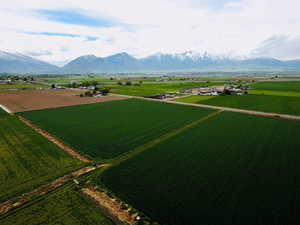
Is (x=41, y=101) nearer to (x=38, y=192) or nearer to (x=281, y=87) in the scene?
(x=38, y=192)

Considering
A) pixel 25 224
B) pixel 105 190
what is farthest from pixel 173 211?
pixel 25 224

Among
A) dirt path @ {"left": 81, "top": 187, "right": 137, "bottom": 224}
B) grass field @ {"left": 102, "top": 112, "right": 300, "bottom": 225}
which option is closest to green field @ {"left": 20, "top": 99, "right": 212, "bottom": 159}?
grass field @ {"left": 102, "top": 112, "right": 300, "bottom": 225}

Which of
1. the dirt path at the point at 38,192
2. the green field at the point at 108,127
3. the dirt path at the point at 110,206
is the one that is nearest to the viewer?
the dirt path at the point at 110,206

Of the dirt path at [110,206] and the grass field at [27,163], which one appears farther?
the grass field at [27,163]

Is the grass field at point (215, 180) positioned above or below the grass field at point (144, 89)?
below

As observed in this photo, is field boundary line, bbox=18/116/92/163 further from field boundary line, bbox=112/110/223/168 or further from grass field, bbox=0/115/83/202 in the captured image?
Answer: field boundary line, bbox=112/110/223/168

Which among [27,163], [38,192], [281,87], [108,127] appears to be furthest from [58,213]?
[281,87]

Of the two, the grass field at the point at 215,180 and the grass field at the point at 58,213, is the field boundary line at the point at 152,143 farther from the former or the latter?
the grass field at the point at 58,213

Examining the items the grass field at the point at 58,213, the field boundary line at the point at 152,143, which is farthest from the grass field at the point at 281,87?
the grass field at the point at 58,213
